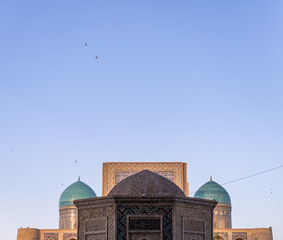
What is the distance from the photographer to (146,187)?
452 inches

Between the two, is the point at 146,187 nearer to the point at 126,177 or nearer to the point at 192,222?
the point at 192,222

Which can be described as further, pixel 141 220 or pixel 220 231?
pixel 220 231

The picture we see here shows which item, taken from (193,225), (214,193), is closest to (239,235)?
(214,193)

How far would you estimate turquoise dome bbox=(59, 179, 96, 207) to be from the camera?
38844mm

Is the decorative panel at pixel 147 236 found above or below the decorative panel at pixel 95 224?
below

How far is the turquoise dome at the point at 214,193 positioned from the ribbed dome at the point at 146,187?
27.8 metres

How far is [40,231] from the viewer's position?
3597 cm

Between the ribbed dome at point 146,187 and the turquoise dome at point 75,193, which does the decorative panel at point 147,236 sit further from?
the turquoise dome at point 75,193

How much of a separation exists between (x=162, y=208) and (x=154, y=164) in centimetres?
1918

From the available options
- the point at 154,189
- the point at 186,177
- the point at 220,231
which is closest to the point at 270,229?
the point at 220,231

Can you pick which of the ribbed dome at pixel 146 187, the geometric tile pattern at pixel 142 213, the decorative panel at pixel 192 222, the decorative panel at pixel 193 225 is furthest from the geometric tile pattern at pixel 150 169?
the geometric tile pattern at pixel 142 213

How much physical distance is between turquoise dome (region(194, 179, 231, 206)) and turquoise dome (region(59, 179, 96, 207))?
7941 mm

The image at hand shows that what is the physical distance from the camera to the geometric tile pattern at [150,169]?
95.5 ft

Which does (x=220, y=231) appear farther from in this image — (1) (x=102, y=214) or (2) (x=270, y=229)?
(1) (x=102, y=214)
